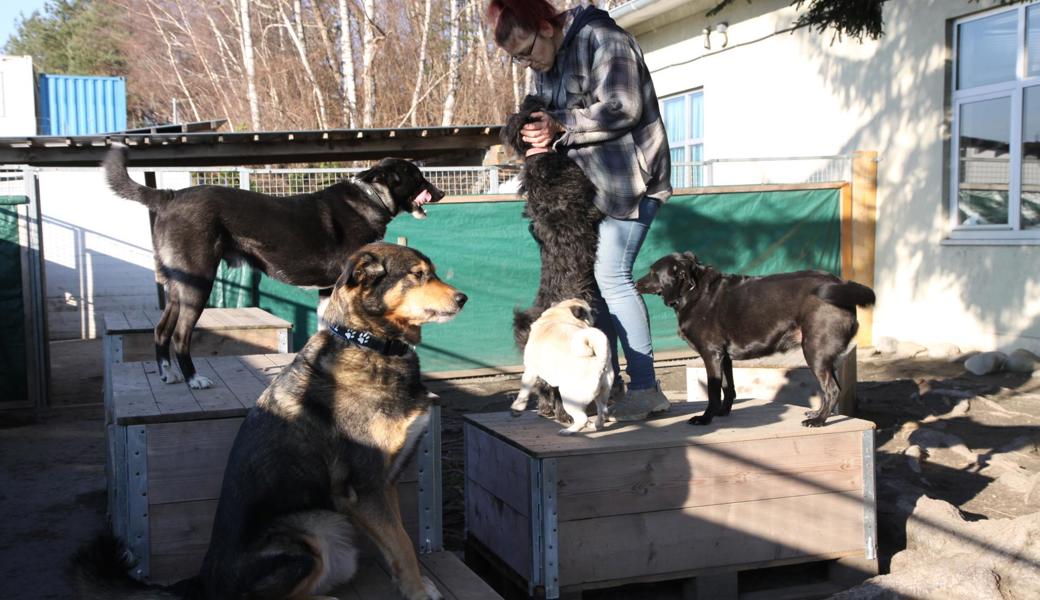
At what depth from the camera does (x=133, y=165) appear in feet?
36.9

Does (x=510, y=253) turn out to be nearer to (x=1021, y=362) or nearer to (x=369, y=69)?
(x=1021, y=362)

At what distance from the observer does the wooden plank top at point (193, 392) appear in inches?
135

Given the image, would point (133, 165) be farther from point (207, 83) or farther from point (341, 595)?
point (207, 83)

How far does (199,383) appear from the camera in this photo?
417 cm

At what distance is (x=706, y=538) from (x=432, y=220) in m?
6.40

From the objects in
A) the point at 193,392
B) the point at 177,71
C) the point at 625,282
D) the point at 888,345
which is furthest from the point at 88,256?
the point at 177,71

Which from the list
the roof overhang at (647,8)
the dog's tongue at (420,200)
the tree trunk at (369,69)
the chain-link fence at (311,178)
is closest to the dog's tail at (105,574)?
the dog's tongue at (420,200)

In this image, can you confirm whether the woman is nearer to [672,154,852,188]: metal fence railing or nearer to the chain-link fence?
the chain-link fence

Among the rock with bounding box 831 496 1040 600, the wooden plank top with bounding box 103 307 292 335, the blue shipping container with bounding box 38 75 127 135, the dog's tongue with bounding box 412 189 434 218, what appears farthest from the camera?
the blue shipping container with bounding box 38 75 127 135

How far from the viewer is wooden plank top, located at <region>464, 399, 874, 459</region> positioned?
11.9 feet

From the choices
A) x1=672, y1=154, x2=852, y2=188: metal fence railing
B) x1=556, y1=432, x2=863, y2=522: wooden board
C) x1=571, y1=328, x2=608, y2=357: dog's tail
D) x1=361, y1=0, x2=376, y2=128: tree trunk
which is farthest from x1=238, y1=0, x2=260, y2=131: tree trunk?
x1=556, y1=432, x2=863, y2=522: wooden board

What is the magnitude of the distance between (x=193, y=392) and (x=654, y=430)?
2124 millimetres

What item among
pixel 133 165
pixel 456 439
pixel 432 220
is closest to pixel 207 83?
pixel 133 165

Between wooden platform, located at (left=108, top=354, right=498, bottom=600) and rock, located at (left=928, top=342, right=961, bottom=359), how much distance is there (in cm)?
803
